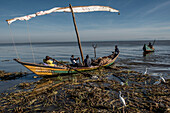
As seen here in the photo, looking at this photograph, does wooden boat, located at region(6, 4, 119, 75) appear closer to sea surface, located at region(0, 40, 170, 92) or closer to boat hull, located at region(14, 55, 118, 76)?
boat hull, located at region(14, 55, 118, 76)

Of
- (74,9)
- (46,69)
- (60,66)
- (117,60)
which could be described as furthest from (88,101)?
(117,60)

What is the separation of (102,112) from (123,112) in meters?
1.01

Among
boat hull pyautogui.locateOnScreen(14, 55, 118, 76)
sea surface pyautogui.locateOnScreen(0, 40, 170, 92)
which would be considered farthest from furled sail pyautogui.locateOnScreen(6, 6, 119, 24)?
sea surface pyautogui.locateOnScreen(0, 40, 170, 92)

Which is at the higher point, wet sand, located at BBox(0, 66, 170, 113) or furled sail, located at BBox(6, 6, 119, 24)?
furled sail, located at BBox(6, 6, 119, 24)

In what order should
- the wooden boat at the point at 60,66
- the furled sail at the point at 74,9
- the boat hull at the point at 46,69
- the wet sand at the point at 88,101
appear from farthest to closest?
1. the boat hull at the point at 46,69
2. the wooden boat at the point at 60,66
3. the furled sail at the point at 74,9
4. the wet sand at the point at 88,101

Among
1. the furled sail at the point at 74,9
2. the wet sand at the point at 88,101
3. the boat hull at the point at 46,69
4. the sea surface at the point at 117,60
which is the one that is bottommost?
the sea surface at the point at 117,60

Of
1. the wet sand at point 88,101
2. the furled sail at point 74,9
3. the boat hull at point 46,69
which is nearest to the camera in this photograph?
the wet sand at point 88,101

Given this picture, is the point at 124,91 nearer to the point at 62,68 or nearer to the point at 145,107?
the point at 145,107

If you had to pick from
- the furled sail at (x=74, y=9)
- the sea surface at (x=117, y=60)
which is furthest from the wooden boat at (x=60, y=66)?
the sea surface at (x=117, y=60)

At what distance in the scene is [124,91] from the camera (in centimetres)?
784

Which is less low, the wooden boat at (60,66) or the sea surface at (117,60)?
the wooden boat at (60,66)

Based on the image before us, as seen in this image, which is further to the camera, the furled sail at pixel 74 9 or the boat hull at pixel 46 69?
the boat hull at pixel 46 69

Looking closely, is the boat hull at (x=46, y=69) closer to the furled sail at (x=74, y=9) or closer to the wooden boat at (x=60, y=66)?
the wooden boat at (x=60, y=66)

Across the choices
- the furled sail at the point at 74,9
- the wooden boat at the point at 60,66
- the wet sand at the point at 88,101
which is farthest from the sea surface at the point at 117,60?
the furled sail at the point at 74,9
